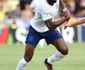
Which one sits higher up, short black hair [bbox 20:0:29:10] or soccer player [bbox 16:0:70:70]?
soccer player [bbox 16:0:70:70]

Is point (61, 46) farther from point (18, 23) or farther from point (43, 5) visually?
point (18, 23)

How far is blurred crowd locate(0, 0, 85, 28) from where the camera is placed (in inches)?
925

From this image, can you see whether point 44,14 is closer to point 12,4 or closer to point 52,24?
point 52,24

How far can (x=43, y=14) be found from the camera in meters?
10.8

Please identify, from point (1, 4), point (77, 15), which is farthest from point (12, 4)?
point (77, 15)

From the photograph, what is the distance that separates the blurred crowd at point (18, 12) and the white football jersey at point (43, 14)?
11.5 meters

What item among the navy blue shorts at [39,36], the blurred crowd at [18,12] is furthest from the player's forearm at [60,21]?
the blurred crowd at [18,12]

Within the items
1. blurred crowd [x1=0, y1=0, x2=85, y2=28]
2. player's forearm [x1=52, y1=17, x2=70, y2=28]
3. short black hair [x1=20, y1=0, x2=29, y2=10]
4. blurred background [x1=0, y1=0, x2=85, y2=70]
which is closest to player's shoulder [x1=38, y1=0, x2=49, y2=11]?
player's forearm [x1=52, y1=17, x2=70, y2=28]

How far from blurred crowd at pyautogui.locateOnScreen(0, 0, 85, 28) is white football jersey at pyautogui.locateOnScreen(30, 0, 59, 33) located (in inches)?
451

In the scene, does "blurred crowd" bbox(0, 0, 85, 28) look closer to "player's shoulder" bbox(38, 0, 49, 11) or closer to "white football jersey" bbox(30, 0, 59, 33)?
"white football jersey" bbox(30, 0, 59, 33)

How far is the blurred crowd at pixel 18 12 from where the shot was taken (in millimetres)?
23500

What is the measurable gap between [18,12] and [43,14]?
1346 centimetres

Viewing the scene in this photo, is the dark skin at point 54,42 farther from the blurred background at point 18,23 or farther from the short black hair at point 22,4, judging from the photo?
the short black hair at point 22,4

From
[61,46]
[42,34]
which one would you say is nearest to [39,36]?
[42,34]
